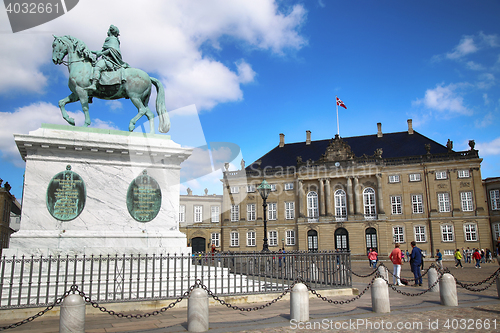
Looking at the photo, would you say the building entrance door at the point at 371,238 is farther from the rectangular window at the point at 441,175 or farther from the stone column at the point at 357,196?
the rectangular window at the point at 441,175

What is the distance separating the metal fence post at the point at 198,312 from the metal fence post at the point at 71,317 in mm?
1791

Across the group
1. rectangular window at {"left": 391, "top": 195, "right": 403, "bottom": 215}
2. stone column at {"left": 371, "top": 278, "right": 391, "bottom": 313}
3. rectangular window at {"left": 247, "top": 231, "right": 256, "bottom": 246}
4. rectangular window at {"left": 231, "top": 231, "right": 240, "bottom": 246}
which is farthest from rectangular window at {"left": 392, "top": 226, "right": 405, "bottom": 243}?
stone column at {"left": 371, "top": 278, "right": 391, "bottom": 313}

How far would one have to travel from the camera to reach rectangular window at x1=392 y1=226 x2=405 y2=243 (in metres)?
46.3

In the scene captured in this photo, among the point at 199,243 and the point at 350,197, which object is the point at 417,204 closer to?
the point at 350,197

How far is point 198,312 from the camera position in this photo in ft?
21.6

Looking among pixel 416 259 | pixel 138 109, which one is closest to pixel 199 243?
pixel 416 259

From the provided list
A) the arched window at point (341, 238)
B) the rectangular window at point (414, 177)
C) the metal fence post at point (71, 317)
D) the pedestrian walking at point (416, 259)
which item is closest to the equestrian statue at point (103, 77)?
the metal fence post at point (71, 317)

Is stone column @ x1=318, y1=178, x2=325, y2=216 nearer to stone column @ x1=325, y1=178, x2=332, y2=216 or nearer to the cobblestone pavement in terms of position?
→ stone column @ x1=325, y1=178, x2=332, y2=216

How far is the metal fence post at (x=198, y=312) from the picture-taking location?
654 cm

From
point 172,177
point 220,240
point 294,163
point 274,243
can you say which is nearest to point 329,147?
point 294,163

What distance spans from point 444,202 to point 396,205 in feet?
18.3

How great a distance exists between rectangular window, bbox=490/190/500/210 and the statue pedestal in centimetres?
4614

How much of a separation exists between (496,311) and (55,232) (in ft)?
35.8

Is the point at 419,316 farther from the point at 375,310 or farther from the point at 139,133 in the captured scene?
→ the point at 139,133
